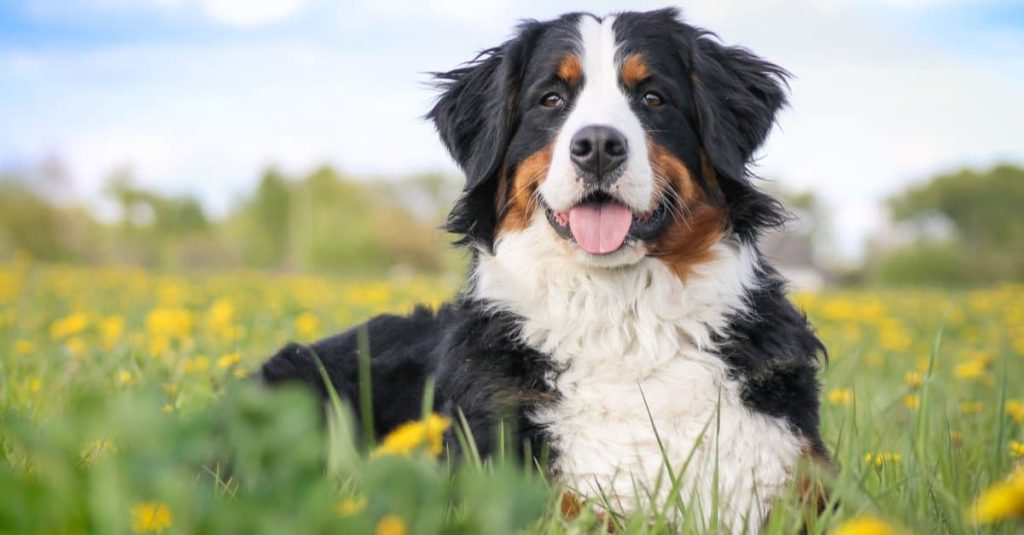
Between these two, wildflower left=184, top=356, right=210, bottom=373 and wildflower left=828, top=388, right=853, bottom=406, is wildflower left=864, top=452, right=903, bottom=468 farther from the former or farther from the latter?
wildflower left=184, top=356, right=210, bottom=373

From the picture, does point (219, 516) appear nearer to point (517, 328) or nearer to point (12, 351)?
point (517, 328)

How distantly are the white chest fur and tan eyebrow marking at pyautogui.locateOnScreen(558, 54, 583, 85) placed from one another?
52 centimetres

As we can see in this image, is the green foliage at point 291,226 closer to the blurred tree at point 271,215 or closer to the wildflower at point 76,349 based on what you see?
the blurred tree at point 271,215

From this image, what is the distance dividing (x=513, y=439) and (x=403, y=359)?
102 cm

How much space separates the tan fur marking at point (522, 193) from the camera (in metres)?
3.21

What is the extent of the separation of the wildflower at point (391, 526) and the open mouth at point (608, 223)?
197cm

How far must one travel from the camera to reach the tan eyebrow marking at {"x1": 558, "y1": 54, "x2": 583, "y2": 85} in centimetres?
323

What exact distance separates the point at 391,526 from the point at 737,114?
2626mm

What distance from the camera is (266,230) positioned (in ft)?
162

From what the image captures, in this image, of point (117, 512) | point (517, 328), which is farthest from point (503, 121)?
point (117, 512)

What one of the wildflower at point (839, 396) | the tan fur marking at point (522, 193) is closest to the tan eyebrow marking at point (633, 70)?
the tan fur marking at point (522, 193)

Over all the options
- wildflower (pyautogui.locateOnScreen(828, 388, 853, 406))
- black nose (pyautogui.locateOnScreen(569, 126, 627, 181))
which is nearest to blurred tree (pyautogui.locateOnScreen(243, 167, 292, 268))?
wildflower (pyautogui.locateOnScreen(828, 388, 853, 406))

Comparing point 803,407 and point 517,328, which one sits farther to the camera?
point 517,328

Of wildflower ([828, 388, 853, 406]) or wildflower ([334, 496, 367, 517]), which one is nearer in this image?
wildflower ([334, 496, 367, 517])
